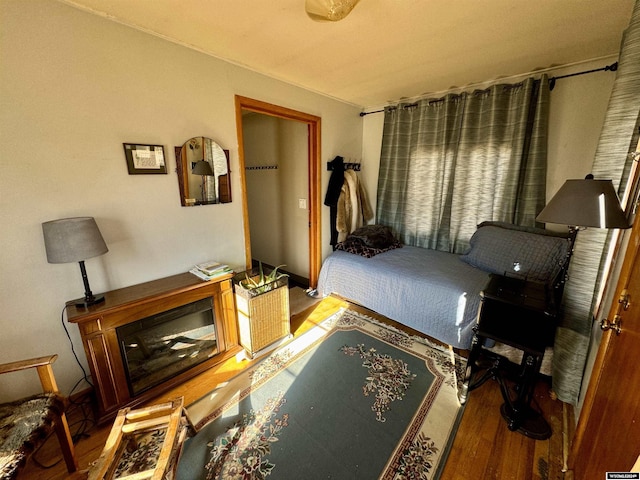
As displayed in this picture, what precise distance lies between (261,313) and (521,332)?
1.83m

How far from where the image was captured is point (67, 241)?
52.9 inches

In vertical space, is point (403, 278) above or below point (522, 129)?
below

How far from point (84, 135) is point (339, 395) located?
232 centimetres

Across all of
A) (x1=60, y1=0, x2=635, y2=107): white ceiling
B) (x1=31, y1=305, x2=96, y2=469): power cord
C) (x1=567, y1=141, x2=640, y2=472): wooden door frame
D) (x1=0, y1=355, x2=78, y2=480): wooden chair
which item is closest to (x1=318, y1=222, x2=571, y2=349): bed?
(x1=567, y1=141, x2=640, y2=472): wooden door frame

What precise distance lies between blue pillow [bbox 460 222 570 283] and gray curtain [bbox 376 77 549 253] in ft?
0.83

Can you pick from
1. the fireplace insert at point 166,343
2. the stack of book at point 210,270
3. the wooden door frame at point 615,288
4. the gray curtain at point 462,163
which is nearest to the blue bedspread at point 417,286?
the gray curtain at point 462,163

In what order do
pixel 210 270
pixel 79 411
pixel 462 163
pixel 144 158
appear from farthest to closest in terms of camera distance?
pixel 462 163, pixel 210 270, pixel 144 158, pixel 79 411

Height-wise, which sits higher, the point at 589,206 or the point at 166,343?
the point at 589,206

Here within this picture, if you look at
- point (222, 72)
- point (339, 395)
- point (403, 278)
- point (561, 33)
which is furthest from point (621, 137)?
point (222, 72)

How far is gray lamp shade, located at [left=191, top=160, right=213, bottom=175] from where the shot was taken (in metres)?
1.98

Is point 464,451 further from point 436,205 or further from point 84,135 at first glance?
point 84,135

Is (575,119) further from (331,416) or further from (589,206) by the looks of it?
(331,416)

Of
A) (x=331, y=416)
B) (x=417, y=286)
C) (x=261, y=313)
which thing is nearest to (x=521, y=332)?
(x=417, y=286)

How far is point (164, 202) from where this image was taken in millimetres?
1878
